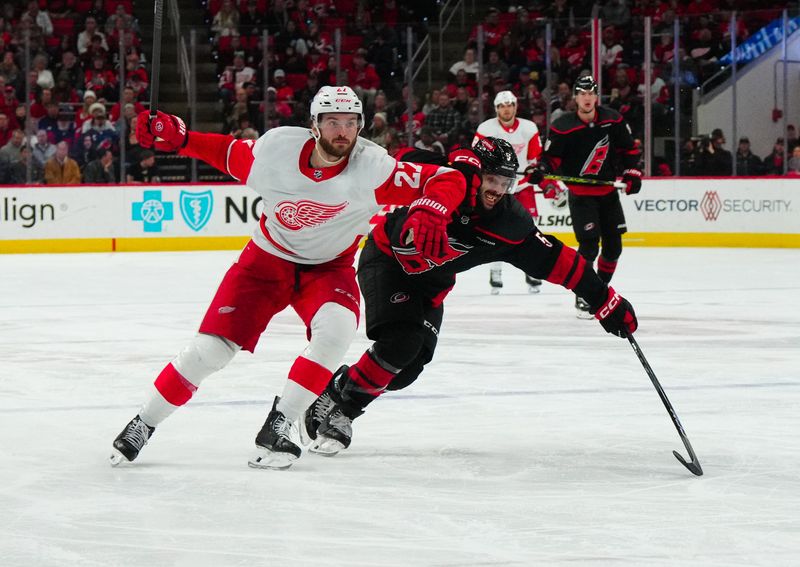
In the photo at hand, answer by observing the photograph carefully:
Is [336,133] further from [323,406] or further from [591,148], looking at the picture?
[591,148]

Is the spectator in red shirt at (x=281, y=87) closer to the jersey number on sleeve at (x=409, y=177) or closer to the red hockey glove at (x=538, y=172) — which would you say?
the red hockey glove at (x=538, y=172)

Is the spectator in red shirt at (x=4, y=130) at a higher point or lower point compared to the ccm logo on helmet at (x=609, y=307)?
higher

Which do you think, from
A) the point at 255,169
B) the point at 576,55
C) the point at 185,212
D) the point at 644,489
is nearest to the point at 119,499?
the point at 255,169

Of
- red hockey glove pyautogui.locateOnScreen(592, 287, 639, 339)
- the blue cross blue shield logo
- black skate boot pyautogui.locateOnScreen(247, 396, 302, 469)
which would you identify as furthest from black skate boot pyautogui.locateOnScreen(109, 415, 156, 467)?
Result: the blue cross blue shield logo

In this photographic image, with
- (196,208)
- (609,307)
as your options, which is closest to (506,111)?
(196,208)

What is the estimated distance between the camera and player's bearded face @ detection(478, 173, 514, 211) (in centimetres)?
382

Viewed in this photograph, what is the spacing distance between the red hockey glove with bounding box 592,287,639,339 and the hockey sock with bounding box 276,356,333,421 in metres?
0.84

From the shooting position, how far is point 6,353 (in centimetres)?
591

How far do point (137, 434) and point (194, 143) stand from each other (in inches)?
34.0

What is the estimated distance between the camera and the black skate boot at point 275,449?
3605 mm

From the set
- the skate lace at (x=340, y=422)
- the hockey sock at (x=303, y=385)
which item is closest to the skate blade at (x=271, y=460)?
the hockey sock at (x=303, y=385)

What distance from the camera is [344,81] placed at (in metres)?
13.3

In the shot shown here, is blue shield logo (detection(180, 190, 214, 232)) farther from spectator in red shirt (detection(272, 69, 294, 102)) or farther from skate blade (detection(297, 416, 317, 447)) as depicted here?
skate blade (detection(297, 416, 317, 447))

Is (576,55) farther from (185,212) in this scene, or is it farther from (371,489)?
(371,489)
